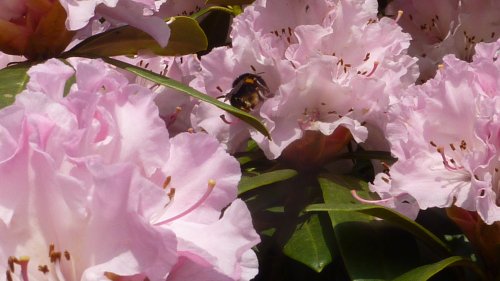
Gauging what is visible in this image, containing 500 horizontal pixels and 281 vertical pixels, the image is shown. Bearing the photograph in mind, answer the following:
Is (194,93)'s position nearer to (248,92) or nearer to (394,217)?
(248,92)

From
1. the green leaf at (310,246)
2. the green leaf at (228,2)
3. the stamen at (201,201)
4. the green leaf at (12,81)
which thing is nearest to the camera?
the stamen at (201,201)

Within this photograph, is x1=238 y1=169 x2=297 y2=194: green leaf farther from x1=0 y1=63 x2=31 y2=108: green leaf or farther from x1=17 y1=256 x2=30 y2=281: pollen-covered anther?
x1=17 y1=256 x2=30 y2=281: pollen-covered anther

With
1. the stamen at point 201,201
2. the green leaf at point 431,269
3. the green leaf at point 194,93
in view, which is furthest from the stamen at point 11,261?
the green leaf at point 431,269

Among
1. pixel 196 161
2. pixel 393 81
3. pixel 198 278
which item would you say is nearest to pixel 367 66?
pixel 393 81

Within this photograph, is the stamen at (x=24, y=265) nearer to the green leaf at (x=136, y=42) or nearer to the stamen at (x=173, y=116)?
the green leaf at (x=136, y=42)

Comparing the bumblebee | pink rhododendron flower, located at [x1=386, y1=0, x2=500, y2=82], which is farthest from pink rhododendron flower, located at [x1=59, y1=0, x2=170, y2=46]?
pink rhododendron flower, located at [x1=386, y1=0, x2=500, y2=82]

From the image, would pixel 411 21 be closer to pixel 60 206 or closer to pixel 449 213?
pixel 449 213
